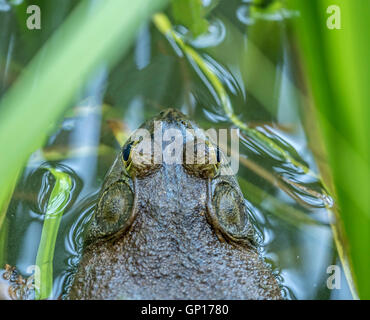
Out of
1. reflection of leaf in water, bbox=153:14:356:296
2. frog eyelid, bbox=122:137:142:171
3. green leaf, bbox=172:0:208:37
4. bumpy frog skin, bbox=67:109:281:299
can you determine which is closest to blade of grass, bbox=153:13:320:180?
reflection of leaf in water, bbox=153:14:356:296

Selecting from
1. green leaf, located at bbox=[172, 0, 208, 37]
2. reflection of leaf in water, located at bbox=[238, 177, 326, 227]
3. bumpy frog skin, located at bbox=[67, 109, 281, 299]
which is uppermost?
green leaf, located at bbox=[172, 0, 208, 37]

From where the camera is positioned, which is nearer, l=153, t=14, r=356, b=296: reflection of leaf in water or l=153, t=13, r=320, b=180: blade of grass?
l=153, t=14, r=356, b=296: reflection of leaf in water

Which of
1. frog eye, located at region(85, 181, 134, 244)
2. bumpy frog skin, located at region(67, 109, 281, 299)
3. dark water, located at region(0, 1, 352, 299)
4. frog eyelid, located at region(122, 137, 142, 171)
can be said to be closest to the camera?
bumpy frog skin, located at region(67, 109, 281, 299)

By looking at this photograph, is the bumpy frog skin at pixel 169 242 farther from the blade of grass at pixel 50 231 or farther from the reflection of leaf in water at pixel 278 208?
the reflection of leaf in water at pixel 278 208

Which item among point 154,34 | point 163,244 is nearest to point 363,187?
point 163,244

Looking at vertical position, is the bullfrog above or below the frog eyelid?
below

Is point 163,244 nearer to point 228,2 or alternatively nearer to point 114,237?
point 114,237

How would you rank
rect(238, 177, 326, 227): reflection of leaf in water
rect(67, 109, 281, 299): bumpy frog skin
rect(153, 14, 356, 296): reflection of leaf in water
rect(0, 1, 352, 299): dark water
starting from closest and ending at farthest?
1. rect(67, 109, 281, 299): bumpy frog skin
2. rect(0, 1, 352, 299): dark water
3. rect(238, 177, 326, 227): reflection of leaf in water
4. rect(153, 14, 356, 296): reflection of leaf in water

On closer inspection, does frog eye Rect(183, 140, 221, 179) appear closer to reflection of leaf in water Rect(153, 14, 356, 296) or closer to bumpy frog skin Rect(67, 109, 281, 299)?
bumpy frog skin Rect(67, 109, 281, 299)
